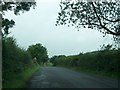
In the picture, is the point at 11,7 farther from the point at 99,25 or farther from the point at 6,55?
the point at 99,25

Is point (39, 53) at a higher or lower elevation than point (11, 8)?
higher

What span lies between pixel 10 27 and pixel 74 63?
51.4m

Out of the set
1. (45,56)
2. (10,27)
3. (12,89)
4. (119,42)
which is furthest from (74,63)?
(45,56)

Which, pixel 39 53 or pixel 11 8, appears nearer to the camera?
pixel 11 8

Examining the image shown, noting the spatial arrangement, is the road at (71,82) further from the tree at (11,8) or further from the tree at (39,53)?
the tree at (39,53)

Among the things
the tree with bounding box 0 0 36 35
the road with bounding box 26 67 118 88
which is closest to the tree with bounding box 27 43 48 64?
the road with bounding box 26 67 118 88

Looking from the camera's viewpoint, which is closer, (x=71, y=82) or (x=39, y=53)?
(x=71, y=82)

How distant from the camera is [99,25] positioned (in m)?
33.2

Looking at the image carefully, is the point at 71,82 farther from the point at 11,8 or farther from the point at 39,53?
the point at 39,53

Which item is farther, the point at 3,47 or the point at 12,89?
the point at 3,47

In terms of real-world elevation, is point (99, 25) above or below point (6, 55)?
above

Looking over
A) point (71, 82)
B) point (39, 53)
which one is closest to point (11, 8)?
point (71, 82)

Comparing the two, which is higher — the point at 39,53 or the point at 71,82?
the point at 39,53

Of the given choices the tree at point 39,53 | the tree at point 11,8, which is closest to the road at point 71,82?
the tree at point 11,8
